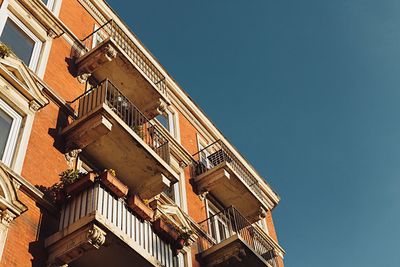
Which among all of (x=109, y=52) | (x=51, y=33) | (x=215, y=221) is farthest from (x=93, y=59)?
(x=215, y=221)

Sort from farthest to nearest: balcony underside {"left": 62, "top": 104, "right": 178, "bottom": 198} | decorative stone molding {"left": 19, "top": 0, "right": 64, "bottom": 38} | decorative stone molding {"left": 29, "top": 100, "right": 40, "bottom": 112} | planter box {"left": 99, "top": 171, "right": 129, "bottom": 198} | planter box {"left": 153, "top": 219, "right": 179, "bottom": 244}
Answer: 1. decorative stone molding {"left": 19, "top": 0, "right": 64, "bottom": 38}
2. balcony underside {"left": 62, "top": 104, "right": 178, "bottom": 198}
3. planter box {"left": 153, "top": 219, "right": 179, "bottom": 244}
4. decorative stone molding {"left": 29, "top": 100, "right": 40, "bottom": 112}
5. planter box {"left": 99, "top": 171, "right": 129, "bottom": 198}

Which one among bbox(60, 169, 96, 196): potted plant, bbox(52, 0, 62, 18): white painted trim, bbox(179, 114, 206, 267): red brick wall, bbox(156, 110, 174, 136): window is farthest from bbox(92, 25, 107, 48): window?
bbox(60, 169, 96, 196): potted plant

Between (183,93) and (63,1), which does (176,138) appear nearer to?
(183,93)

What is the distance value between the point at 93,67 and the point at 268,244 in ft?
33.8

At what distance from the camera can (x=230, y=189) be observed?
21.2m

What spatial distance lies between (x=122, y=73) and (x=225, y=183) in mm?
5742

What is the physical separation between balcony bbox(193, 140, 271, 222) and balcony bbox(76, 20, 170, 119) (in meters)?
3.25

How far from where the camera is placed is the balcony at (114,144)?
14.6m

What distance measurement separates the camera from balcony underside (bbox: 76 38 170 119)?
17.2 metres

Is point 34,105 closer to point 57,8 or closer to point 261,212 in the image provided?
point 57,8

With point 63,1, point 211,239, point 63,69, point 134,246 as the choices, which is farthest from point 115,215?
point 63,1

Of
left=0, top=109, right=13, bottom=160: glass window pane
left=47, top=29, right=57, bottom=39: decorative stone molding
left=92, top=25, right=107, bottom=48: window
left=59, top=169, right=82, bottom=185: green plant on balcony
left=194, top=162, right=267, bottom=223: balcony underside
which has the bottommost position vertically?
left=59, top=169, right=82, bottom=185: green plant on balcony

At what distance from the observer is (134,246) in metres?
12.2

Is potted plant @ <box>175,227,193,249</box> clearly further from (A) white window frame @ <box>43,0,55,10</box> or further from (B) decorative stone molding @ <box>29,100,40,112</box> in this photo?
(A) white window frame @ <box>43,0,55,10</box>
